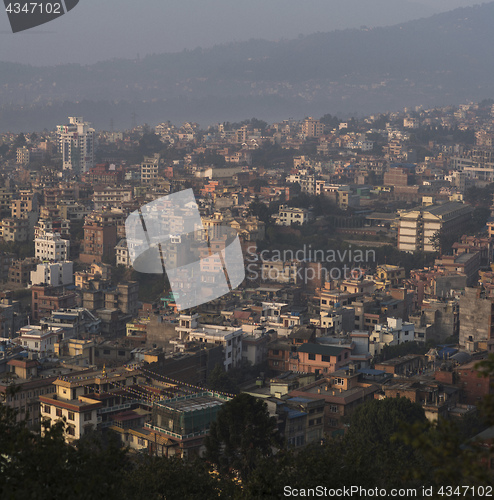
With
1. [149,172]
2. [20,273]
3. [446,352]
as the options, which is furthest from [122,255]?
[149,172]

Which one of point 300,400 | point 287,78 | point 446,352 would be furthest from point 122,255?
point 287,78

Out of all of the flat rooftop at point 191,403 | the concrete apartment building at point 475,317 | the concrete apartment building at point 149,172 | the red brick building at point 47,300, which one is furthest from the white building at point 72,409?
the concrete apartment building at point 149,172

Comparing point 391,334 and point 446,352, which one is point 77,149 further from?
point 446,352

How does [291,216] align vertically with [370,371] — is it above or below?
above

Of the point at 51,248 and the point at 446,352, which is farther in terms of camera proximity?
the point at 51,248

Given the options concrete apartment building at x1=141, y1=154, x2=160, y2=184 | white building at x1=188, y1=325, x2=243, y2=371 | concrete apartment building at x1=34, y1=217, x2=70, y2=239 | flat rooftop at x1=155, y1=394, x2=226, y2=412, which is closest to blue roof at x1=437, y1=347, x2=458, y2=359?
white building at x1=188, y1=325, x2=243, y2=371

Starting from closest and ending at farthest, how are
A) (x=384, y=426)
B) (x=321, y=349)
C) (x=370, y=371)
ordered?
(x=384, y=426), (x=370, y=371), (x=321, y=349)

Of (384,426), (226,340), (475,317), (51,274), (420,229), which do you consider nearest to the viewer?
(384,426)
